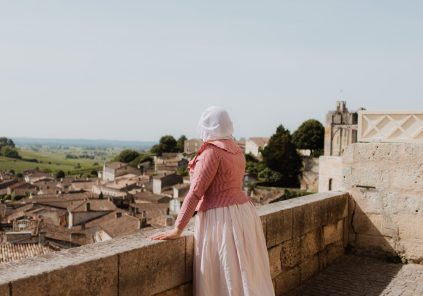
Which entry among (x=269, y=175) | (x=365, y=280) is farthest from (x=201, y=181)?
(x=269, y=175)

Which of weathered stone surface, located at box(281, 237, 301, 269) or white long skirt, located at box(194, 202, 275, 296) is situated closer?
white long skirt, located at box(194, 202, 275, 296)

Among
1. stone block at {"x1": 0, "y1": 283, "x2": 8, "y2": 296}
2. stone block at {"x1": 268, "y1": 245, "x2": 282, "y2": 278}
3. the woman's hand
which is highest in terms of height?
the woman's hand

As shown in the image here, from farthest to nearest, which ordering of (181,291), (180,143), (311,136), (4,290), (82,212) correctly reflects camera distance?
(180,143)
(311,136)
(82,212)
(181,291)
(4,290)

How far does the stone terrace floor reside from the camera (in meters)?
5.20

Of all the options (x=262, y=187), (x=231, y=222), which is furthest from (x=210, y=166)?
(x=262, y=187)

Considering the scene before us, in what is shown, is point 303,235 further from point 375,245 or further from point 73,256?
point 73,256

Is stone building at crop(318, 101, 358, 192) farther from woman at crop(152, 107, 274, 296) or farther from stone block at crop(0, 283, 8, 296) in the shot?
stone block at crop(0, 283, 8, 296)

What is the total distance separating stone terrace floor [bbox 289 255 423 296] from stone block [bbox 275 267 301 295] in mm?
73

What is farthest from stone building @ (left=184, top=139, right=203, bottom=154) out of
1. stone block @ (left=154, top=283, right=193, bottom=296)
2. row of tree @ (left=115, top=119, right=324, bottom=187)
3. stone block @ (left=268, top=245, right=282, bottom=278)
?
Answer: stone block @ (left=154, top=283, right=193, bottom=296)

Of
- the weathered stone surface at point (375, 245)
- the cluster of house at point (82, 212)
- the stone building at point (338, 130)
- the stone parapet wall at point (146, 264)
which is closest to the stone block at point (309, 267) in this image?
the stone parapet wall at point (146, 264)

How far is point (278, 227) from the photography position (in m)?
4.88

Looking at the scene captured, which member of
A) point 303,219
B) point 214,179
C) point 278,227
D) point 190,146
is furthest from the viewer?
point 190,146

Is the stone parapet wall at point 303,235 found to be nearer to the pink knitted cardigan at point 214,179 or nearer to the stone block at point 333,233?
the stone block at point 333,233

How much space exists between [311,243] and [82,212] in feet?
132
